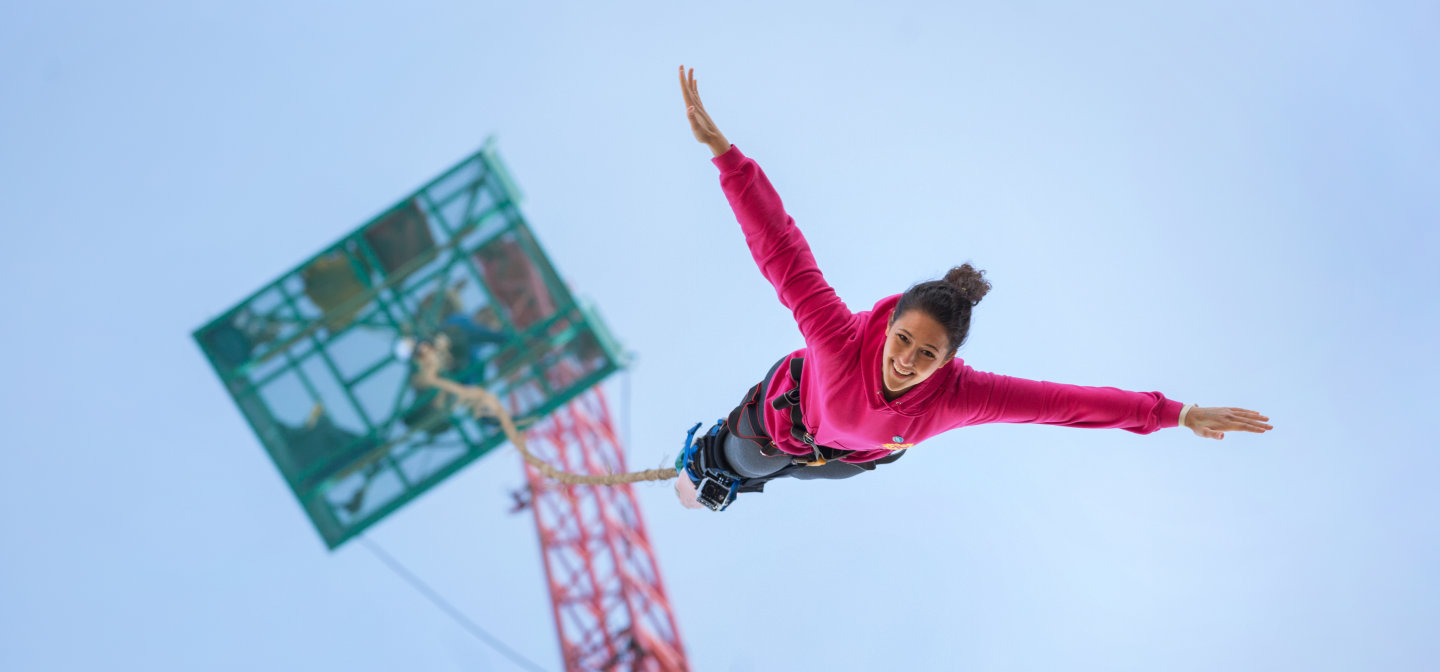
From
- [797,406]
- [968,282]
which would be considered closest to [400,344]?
[797,406]

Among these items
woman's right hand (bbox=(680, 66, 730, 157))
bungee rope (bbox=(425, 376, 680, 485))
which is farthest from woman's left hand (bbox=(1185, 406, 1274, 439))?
bungee rope (bbox=(425, 376, 680, 485))

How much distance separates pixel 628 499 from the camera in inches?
569

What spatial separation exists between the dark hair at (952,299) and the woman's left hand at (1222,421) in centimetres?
103

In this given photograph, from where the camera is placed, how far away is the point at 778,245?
4.38m

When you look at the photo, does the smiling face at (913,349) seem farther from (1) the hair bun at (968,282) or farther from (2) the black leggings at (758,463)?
(2) the black leggings at (758,463)

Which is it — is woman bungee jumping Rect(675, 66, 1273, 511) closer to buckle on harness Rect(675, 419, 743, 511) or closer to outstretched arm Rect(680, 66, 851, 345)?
outstretched arm Rect(680, 66, 851, 345)

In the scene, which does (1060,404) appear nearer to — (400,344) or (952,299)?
(952,299)

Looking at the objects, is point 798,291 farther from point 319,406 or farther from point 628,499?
point 628,499

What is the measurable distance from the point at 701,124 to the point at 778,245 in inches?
23.2

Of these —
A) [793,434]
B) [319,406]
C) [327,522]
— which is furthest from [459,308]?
[793,434]

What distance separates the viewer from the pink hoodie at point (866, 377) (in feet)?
14.2

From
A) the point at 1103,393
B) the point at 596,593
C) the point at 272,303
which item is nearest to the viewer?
the point at 1103,393

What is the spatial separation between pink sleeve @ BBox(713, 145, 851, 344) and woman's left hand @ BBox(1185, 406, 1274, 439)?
4.84 feet

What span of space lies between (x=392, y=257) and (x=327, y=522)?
264 centimetres
